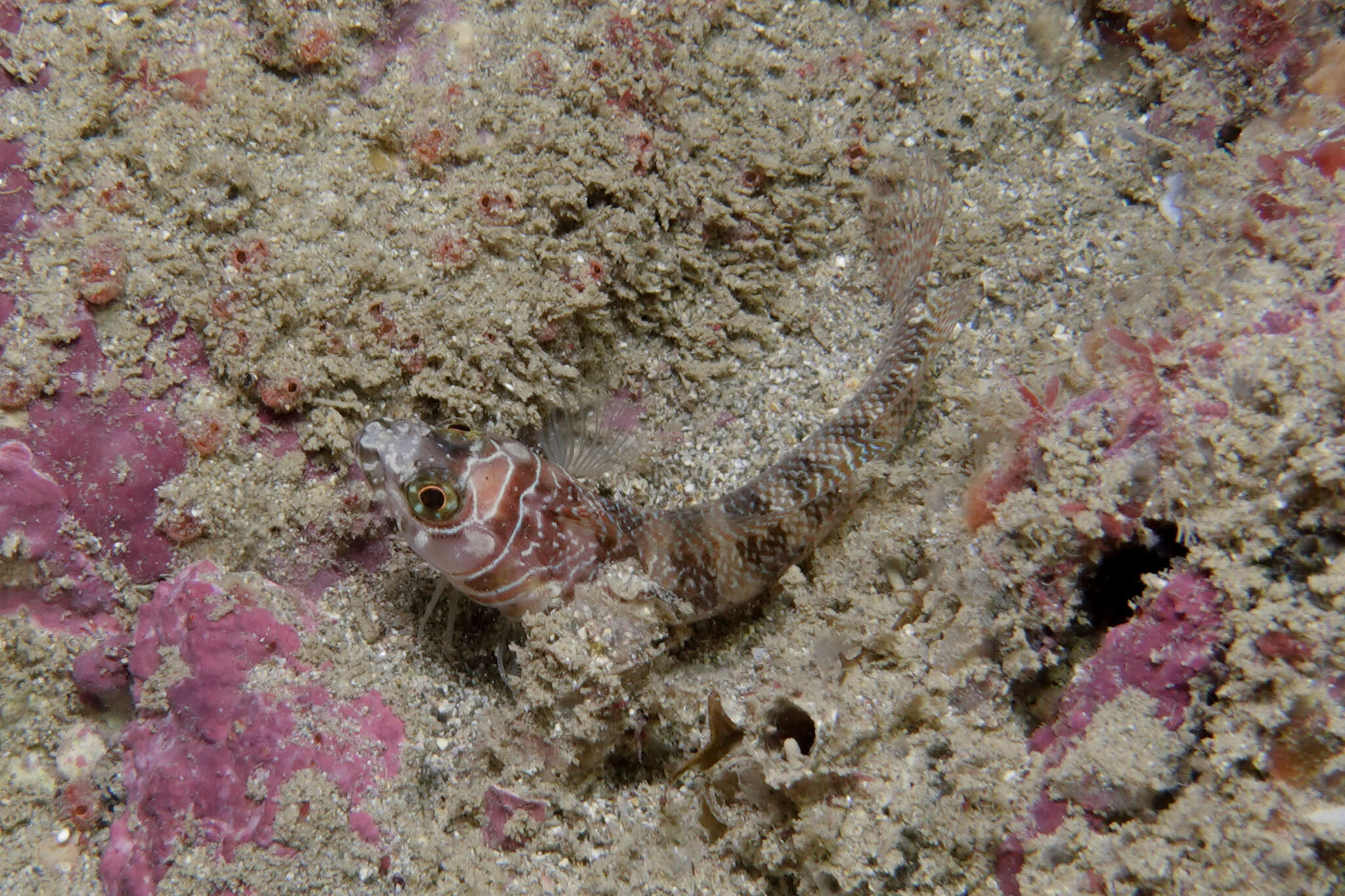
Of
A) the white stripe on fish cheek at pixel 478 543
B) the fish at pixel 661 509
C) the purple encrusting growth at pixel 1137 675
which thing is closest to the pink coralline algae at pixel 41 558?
the fish at pixel 661 509

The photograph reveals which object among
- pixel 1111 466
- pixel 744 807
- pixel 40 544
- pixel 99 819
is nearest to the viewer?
pixel 1111 466

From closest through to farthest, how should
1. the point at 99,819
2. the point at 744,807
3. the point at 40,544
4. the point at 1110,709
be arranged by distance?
the point at 1110,709 < the point at 744,807 < the point at 40,544 < the point at 99,819

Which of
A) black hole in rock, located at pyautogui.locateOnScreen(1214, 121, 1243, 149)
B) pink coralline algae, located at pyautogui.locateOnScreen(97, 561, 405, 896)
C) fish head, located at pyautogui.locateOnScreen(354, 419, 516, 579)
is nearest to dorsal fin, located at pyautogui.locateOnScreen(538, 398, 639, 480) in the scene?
fish head, located at pyautogui.locateOnScreen(354, 419, 516, 579)

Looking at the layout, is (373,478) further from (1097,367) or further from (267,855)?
(1097,367)

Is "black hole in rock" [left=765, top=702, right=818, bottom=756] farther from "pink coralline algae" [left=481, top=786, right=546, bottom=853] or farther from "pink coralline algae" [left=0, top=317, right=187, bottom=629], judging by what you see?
"pink coralline algae" [left=0, top=317, right=187, bottom=629]

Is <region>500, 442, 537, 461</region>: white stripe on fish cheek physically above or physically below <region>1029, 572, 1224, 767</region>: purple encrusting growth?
below

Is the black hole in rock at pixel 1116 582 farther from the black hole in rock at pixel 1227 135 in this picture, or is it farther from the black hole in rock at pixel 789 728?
the black hole in rock at pixel 1227 135

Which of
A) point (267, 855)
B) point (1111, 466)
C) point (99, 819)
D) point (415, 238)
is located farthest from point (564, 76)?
point (99, 819)
